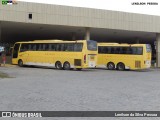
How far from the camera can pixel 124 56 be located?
1294 inches

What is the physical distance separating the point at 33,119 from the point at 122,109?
2749 millimetres

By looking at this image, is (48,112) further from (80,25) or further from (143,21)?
(143,21)

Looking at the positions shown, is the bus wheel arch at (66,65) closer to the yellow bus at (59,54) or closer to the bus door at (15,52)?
the yellow bus at (59,54)

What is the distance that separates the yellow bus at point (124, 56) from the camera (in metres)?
31.9

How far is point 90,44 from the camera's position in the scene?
1168 inches

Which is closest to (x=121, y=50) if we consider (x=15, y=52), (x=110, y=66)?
(x=110, y=66)

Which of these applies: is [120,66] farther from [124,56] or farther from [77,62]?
[77,62]

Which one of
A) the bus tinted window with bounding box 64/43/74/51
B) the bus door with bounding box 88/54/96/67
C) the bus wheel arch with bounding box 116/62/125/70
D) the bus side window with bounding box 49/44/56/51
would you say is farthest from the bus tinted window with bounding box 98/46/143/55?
the bus side window with bounding box 49/44/56/51

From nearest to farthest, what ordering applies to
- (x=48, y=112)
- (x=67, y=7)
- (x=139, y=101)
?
(x=48, y=112), (x=139, y=101), (x=67, y=7)

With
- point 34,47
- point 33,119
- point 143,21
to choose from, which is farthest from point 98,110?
point 143,21

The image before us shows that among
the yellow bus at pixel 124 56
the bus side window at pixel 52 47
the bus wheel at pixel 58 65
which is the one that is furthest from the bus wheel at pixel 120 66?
the bus side window at pixel 52 47

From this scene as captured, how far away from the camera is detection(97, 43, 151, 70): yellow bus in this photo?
3188cm

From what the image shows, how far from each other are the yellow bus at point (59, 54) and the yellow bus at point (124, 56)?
144 inches

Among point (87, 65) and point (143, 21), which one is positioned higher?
point (143, 21)
